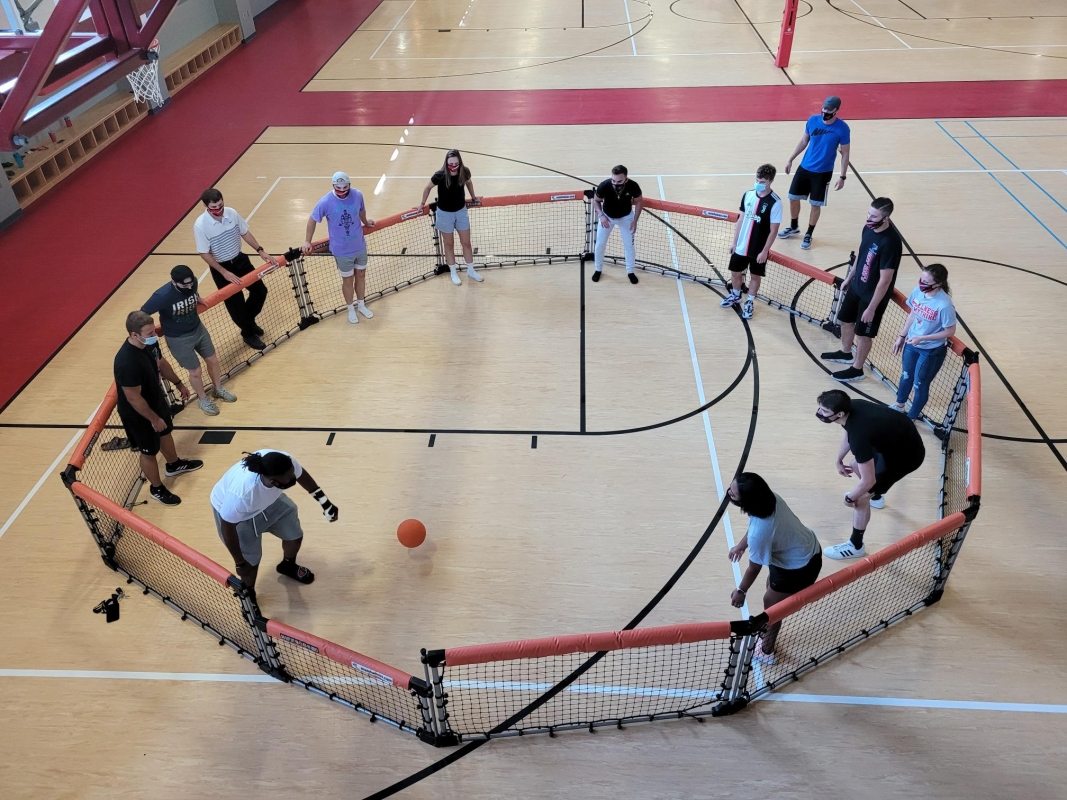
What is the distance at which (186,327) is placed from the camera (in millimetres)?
7488

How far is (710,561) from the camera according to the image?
644 cm

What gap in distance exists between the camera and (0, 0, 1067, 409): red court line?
10659mm

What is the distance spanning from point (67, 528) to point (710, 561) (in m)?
5.78

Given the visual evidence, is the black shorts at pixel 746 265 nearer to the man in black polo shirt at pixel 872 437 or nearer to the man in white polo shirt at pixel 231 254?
the man in black polo shirt at pixel 872 437

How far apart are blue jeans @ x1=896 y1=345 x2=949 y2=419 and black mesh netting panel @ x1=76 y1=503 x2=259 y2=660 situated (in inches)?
250

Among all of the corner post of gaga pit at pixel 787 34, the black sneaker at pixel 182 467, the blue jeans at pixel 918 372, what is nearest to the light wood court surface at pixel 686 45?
the corner post of gaga pit at pixel 787 34

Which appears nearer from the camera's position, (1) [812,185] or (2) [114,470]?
(2) [114,470]

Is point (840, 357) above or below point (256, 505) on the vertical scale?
below

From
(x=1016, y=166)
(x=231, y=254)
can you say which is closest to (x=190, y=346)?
(x=231, y=254)

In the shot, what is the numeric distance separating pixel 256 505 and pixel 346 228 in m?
4.38

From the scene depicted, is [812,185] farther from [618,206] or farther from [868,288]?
[868,288]

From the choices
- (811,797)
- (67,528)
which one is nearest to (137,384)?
(67,528)

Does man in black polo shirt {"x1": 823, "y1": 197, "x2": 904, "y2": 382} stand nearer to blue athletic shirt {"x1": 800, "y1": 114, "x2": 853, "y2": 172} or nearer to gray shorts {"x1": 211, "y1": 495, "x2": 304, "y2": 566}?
blue athletic shirt {"x1": 800, "y1": 114, "x2": 853, "y2": 172}

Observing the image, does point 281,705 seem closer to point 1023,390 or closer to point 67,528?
point 67,528
